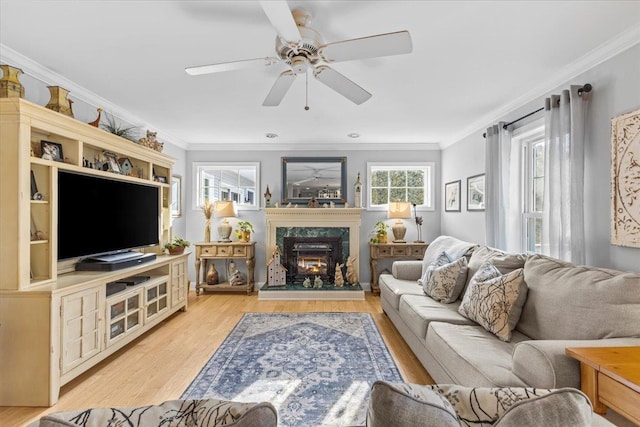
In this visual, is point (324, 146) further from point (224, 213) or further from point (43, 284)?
point (43, 284)

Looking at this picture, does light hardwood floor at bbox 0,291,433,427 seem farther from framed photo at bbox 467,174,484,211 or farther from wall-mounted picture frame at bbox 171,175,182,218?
framed photo at bbox 467,174,484,211

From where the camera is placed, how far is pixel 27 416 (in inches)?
78.0

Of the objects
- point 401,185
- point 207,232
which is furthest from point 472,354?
point 207,232

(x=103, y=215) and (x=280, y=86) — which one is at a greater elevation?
(x=280, y=86)

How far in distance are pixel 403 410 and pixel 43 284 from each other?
271 centimetres

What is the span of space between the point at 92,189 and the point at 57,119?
0.66 m

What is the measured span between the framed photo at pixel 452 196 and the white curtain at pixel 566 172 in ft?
6.48

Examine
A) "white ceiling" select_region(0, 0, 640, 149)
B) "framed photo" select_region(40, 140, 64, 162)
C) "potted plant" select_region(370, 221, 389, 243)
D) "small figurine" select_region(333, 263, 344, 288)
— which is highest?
"white ceiling" select_region(0, 0, 640, 149)

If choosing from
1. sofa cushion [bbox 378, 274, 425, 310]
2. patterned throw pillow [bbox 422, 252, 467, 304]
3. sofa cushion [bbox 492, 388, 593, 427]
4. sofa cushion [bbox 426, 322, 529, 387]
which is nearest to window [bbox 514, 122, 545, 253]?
patterned throw pillow [bbox 422, 252, 467, 304]

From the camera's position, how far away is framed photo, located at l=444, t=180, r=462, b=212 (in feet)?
15.2

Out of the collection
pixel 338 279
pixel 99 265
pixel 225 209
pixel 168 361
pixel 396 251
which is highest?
pixel 225 209

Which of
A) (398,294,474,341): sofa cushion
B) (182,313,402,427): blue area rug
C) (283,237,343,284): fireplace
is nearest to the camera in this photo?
(182,313,402,427): blue area rug

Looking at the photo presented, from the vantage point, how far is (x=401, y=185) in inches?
209

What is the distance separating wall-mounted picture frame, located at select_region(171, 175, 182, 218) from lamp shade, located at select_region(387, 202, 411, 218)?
338 centimetres
